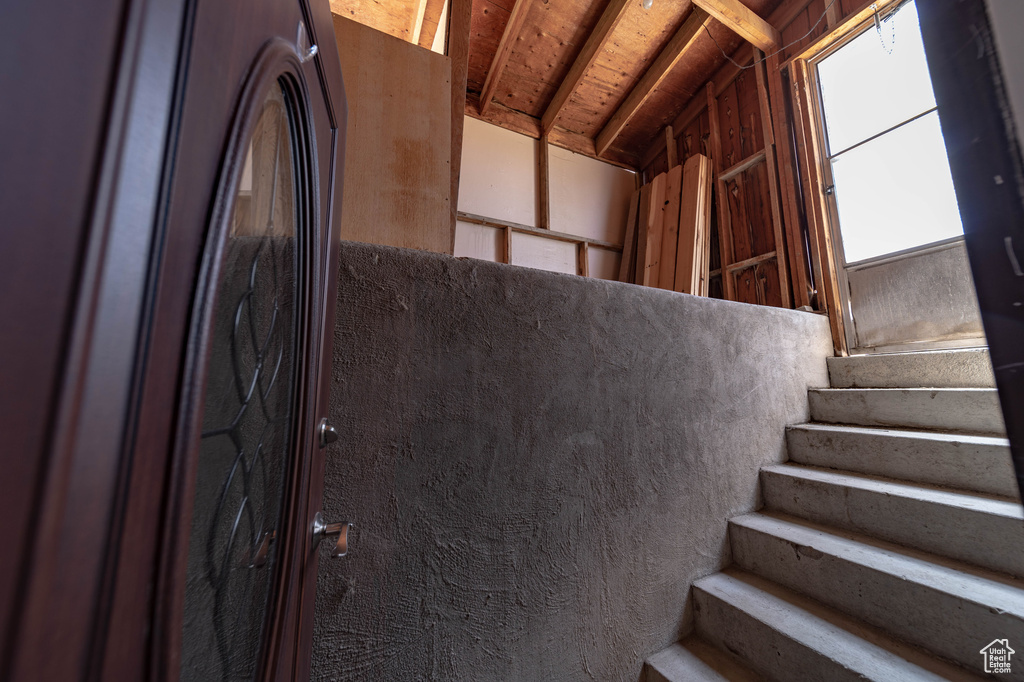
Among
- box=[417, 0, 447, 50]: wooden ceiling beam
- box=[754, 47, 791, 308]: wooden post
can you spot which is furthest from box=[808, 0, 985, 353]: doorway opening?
box=[417, 0, 447, 50]: wooden ceiling beam

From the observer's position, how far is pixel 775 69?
3.11 meters

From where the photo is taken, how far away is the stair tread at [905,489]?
1325 mm

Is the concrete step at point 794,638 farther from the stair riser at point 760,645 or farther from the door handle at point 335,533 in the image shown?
the door handle at point 335,533

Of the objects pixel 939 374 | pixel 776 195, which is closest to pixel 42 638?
pixel 939 374

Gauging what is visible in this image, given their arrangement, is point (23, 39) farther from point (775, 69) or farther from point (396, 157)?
point (775, 69)

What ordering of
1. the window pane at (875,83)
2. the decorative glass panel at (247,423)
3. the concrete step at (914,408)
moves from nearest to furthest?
the decorative glass panel at (247,423), the concrete step at (914,408), the window pane at (875,83)

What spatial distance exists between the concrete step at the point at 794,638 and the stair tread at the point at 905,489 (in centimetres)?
53

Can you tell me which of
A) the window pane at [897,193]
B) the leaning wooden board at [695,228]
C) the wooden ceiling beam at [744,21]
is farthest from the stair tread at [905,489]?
the wooden ceiling beam at [744,21]

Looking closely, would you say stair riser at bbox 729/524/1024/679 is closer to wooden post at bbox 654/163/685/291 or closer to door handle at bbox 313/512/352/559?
door handle at bbox 313/512/352/559

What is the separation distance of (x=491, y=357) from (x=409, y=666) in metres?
0.87

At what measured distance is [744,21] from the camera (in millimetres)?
2979

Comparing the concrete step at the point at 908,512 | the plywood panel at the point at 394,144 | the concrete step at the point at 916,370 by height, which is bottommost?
the concrete step at the point at 908,512

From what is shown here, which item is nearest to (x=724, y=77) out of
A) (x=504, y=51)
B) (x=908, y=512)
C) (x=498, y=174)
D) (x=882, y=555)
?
(x=504, y=51)

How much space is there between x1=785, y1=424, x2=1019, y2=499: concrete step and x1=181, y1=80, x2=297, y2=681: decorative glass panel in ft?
7.77
